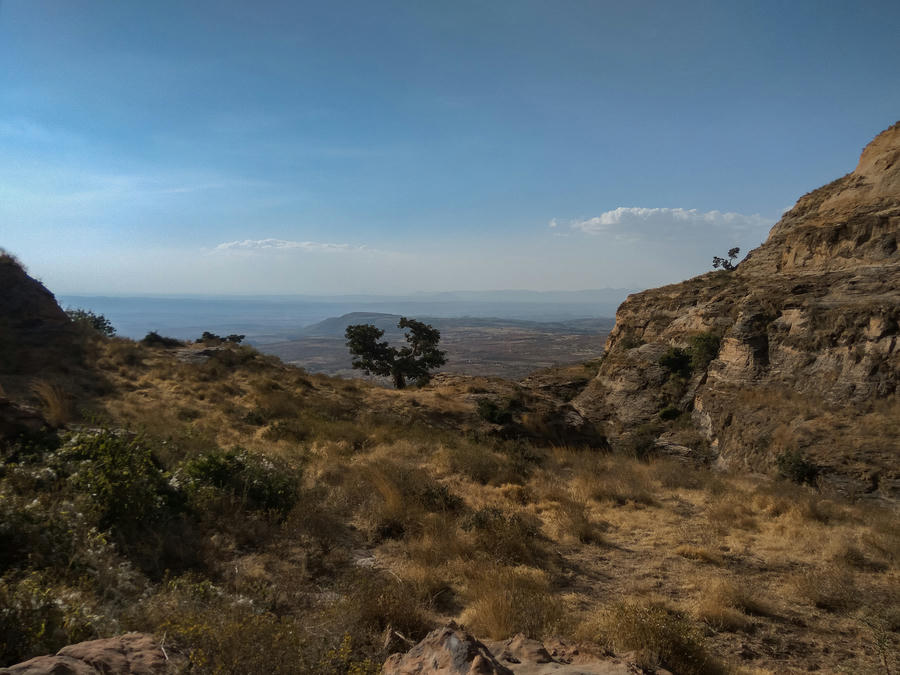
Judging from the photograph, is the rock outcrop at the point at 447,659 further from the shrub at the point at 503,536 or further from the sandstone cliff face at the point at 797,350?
the sandstone cliff face at the point at 797,350

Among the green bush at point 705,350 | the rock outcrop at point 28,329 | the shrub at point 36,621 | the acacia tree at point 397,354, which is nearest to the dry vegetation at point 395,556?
the shrub at point 36,621

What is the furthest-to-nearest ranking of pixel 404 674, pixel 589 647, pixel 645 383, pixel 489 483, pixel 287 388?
1. pixel 645 383
2. pixel 287 388
3. pixel 489 483
4. pixel 589 647
5. pixel 404 674

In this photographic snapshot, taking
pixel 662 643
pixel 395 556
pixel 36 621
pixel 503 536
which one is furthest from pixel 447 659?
pixel 503 536

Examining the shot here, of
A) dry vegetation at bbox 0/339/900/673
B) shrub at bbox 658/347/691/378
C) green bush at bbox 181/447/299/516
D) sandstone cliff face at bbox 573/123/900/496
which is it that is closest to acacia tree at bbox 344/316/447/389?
sandstone cliff face at bbox 573/123/900/496

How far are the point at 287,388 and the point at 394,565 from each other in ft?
39.9

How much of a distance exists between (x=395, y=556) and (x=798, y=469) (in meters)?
12.9

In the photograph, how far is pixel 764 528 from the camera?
738 centimetres

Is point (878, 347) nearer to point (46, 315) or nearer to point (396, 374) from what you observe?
point (396, 374)

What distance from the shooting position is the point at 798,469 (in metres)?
12.5

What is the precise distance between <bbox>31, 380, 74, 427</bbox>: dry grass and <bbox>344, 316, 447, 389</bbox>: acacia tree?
15.9 m

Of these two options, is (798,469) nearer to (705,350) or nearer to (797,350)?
(797,350)

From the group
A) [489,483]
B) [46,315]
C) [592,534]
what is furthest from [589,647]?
[46,315]

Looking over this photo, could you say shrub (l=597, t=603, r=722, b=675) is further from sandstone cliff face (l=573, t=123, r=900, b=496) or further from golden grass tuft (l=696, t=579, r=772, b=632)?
sandstone cliff face (l=573, t=123, r=900, b=496)

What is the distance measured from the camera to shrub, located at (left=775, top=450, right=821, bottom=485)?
1237cm
